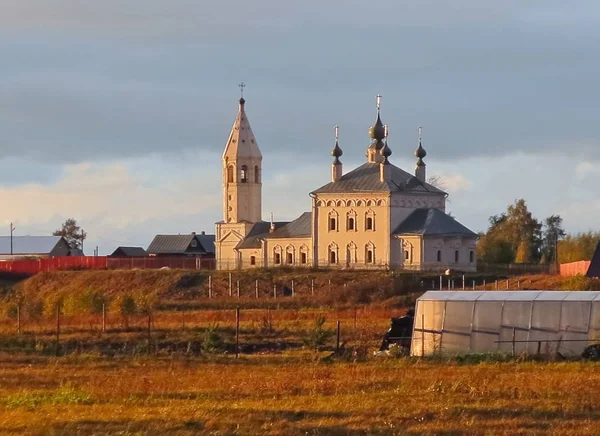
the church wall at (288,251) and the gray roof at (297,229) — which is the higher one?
the gray roof at (297,229)

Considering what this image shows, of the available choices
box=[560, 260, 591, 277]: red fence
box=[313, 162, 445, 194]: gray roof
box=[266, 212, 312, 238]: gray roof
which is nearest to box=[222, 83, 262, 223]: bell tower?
box=[266, 212, 312, 238]: gray roof

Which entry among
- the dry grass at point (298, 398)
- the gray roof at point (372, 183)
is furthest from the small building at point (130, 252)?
the dry grass at point (298, 398)

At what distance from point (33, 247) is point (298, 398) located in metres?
92.6

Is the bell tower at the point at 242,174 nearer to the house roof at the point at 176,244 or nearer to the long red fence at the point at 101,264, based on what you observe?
the long red fence at the point at 101,264

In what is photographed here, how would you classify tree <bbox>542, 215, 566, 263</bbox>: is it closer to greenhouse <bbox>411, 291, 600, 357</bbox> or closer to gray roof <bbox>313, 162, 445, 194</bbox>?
gray roof <bbox>313, 162, 445, 194</bbox>

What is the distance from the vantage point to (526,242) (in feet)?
345

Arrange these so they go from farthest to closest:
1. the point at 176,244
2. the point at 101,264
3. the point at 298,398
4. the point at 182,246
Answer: the point at 176,244 < the point at 182,246 < the point at 101,264 < the point at 298,398

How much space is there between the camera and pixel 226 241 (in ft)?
299

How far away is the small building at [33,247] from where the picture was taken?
367ft

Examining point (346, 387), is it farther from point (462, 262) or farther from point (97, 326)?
point (462, 262)

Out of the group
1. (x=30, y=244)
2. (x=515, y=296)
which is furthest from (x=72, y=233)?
(x=515, y=296)

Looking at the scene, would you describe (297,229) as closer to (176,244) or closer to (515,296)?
(176,244)

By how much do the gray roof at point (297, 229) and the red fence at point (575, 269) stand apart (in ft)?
64.6

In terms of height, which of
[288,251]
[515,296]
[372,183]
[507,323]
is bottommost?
[507,323]
